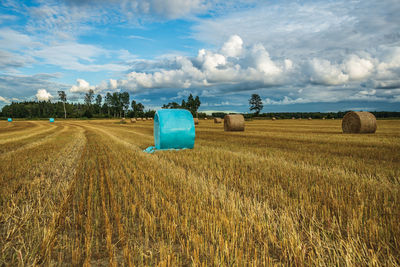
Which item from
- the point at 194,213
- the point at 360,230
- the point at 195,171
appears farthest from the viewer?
the point at 195,171

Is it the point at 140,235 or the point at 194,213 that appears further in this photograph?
the point at 194,213

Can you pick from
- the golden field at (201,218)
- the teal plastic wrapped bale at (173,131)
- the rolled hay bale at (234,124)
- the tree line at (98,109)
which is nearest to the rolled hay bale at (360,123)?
the rolled hay bale at (234,124)

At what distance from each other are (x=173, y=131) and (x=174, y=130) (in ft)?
0.20

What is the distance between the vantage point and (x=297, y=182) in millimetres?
5062

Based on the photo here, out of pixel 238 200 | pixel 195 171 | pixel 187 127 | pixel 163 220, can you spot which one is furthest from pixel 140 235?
pixel 187 127

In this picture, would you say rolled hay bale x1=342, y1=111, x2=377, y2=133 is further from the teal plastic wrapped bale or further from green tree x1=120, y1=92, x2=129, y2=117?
green tree x1=120, y1=92, x2=129, y2=117

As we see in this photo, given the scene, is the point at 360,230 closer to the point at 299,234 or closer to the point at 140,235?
the point at 299,234

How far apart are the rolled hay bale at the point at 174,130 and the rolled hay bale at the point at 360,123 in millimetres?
14604

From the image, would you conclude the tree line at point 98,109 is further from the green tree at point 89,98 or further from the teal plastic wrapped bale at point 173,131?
the teal plastic wrapped bale at point 173,131

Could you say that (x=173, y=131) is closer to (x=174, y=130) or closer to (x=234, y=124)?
(x=174, y=130)

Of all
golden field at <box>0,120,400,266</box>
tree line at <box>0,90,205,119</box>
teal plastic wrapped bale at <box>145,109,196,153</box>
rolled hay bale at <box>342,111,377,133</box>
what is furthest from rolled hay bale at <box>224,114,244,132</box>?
tree line at <box>0,90,205,119</box>

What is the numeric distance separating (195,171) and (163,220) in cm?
315

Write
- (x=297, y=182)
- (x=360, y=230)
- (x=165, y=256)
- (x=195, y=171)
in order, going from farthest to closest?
(x=195, y=171), (x=297, y=182), (x=360, y=230), (x=165, y=256)

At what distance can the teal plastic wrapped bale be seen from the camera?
10023 mm
